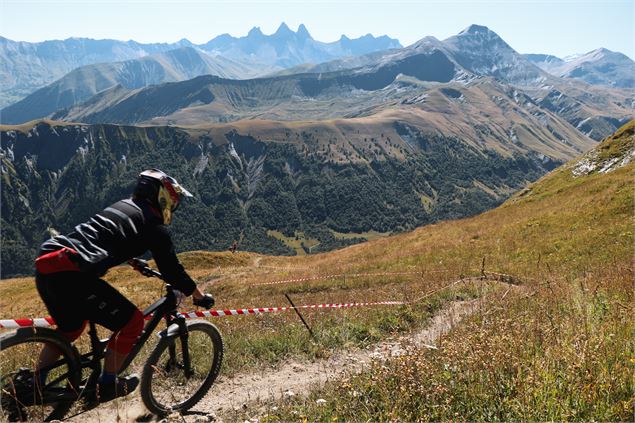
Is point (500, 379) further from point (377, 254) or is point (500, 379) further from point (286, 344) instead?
point (377, 254)

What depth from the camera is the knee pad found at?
6.07 meters

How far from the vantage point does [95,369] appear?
618cm

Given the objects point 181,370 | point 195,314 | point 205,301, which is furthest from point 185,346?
point 195,314

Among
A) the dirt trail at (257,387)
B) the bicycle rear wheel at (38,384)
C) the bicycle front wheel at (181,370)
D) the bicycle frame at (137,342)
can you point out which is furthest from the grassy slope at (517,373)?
the bicycle rear wheel at (38,384)

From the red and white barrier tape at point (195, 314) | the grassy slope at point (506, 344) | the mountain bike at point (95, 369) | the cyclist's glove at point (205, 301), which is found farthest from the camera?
the cyclist's glove at point (205, 301)

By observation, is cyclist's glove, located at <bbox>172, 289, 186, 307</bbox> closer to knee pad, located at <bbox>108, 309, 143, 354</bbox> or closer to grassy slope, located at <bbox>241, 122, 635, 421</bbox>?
knee pad, located at <bbox>108, 309, 143, 354</bbox>

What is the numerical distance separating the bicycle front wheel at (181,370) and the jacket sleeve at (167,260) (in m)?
1.07

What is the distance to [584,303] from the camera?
8.04m

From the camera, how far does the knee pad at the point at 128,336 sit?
239 inches

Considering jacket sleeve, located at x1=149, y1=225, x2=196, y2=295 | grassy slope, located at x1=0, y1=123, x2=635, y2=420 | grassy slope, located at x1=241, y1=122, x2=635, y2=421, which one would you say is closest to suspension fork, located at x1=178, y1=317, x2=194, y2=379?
jacket sleeve, located at x1=149, y1=225, x2=196, y2=295

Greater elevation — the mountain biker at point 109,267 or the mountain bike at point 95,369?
the mountain biker at point 109,267

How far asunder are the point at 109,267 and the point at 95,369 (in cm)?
167

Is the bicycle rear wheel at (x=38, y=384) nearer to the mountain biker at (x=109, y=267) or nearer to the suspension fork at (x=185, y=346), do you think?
the mountain biker at (x=109, y=267)

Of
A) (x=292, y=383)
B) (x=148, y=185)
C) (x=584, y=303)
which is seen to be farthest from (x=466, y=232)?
(x=148, y=185)
